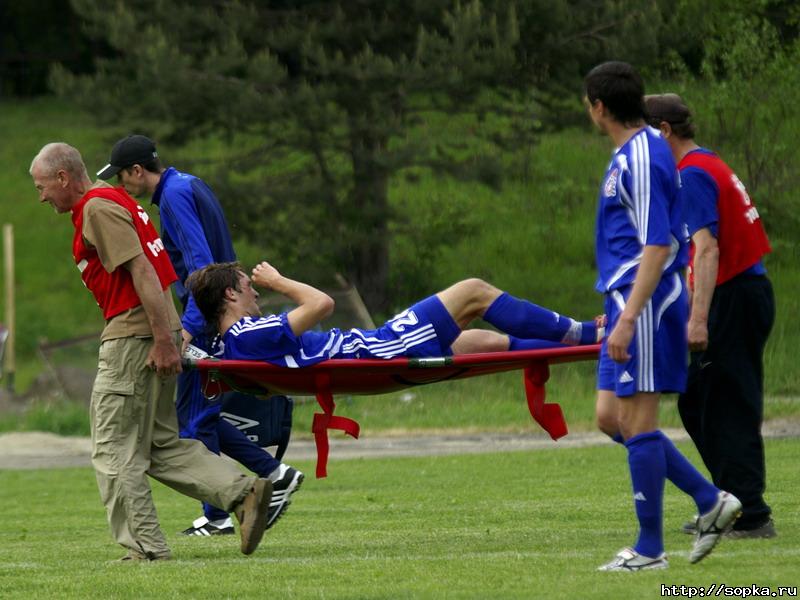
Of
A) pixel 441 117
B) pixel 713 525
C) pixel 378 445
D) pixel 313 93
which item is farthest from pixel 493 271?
pixel 713 525

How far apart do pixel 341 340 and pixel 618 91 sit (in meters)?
2.53

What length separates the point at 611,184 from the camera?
6855mm

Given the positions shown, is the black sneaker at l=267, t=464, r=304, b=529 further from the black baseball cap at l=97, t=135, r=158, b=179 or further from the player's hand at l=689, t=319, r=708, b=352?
the player's hand at l=689, t=319, r=708, b=352

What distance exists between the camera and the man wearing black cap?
30.0 feet

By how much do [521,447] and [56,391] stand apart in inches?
320

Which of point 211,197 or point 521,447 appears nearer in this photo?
point 211,197

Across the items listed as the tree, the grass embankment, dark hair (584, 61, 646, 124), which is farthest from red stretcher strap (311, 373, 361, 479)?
the tree

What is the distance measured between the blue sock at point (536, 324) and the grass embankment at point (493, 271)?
10.6 m

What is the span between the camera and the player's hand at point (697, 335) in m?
7.89

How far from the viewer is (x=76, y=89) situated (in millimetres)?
24406

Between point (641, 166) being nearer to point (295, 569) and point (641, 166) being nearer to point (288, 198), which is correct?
point (295, 569)

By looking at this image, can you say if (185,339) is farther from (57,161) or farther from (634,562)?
(634,562)

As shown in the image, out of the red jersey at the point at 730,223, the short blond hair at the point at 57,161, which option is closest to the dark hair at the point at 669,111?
the red jersey at the point at 730,223

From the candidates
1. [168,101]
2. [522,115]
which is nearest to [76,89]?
[168,101]
